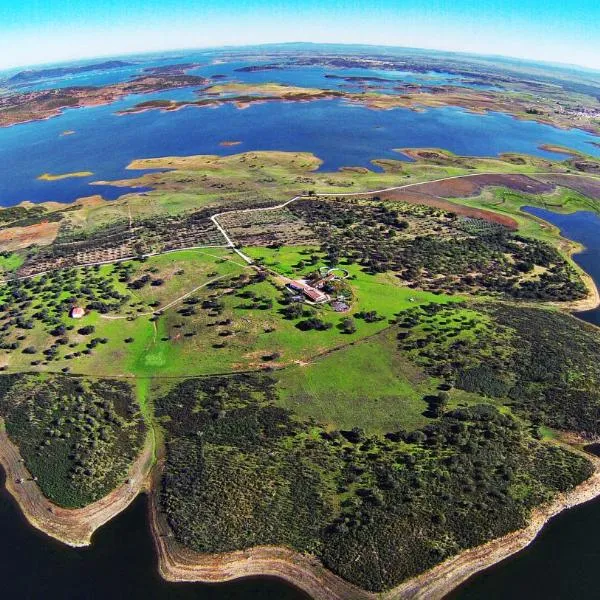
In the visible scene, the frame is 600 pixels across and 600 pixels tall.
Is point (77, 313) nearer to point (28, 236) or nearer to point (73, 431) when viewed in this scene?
point (73, 431)

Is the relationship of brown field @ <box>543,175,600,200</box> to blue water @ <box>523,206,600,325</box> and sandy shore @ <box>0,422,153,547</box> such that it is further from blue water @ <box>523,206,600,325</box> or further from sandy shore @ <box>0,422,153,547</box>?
sandy shore @ <box>0,422,153,547</box>

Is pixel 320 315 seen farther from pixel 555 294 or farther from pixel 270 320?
pixel 555 294

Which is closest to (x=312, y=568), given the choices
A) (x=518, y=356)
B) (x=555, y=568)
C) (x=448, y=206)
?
(x=555, y=568)

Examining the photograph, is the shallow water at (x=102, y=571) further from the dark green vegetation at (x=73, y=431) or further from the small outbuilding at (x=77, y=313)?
the small outbuilding at (x=77, y=313)

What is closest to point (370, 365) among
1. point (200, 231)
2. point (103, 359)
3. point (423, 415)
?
point (423, 415)

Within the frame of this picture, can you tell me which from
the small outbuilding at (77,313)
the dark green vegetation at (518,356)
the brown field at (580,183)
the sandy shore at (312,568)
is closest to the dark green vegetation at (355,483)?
the sandy shore at (312,568)
